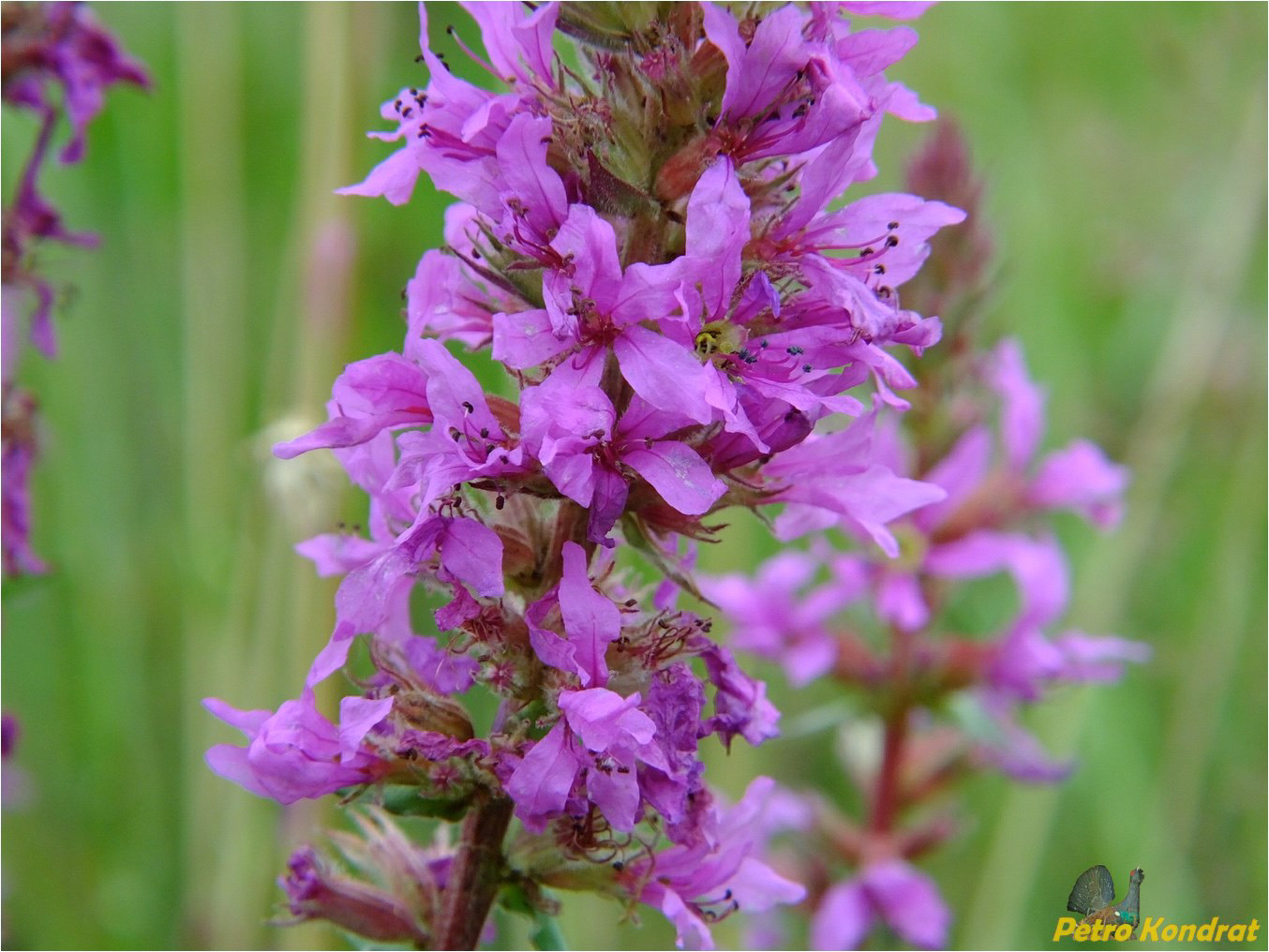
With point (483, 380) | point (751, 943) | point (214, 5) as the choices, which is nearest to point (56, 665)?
point (483, 380)

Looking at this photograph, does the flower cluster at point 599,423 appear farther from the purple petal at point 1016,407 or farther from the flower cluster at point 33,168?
the purple petal at point 1016,407

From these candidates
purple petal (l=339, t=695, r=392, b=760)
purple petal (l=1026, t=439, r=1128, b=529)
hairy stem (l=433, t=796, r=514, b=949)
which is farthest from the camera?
purple petal (l=1026, t=439, r=1128, b=529)

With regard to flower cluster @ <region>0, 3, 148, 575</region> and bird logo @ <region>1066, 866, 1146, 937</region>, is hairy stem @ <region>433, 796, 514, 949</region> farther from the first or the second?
flower cluster @ <region>0, 3, 148, 575</region>

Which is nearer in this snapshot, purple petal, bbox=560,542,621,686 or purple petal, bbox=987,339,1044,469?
purple petal, bbox=560,542,621,686

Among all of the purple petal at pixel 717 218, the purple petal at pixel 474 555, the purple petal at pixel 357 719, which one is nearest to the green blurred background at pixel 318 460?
the purple petal at pixel 357 719

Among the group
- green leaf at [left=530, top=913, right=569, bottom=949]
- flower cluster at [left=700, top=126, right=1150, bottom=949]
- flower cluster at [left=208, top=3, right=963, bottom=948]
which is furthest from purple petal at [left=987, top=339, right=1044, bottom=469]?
green leaf at [left=530, top=913, right=569, bottom=949]

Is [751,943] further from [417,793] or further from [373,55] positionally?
[373,55]

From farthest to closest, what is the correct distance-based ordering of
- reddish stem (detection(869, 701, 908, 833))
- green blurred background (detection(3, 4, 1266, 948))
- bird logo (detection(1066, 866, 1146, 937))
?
reddish stem (detection(869, 701, 908, 833)) < green blurred background (detection(3, 4, 1266, 948)) < bird logo (detection(1066, 866, 1146, 937))
